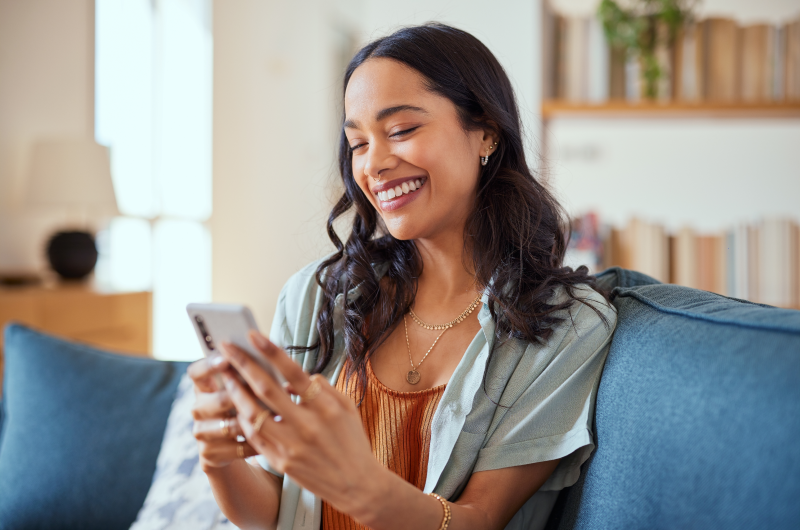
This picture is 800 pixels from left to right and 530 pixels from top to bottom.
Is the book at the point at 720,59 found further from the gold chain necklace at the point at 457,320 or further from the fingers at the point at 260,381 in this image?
the fingers at the point at 260,381

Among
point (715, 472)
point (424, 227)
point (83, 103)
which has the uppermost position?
point (83, 103)

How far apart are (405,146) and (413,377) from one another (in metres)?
0.41

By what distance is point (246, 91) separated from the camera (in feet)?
13.8

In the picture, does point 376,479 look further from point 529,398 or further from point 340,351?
point 340,351

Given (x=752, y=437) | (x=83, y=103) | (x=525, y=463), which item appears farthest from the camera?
(x=83, y=103)

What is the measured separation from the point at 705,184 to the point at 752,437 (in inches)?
141

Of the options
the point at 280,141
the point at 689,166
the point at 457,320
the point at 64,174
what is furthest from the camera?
the point at 280,141

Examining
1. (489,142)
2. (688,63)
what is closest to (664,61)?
(688,63)

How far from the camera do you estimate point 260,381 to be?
67cm

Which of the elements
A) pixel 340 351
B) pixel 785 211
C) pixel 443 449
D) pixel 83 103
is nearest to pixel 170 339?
pixel 83 103

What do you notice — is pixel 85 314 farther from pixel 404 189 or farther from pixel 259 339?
pixel 259 339

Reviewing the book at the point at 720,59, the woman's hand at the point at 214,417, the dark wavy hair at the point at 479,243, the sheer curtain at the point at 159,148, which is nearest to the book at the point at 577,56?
the book at the point at 720,59

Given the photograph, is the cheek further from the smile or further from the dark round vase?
the dark round vase

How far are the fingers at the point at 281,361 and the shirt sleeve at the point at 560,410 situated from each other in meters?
0.44
